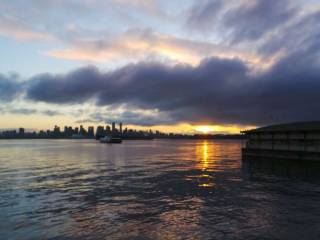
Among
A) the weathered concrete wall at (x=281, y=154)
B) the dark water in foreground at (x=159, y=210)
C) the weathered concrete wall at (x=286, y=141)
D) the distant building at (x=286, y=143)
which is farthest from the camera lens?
the weathered concrete wall at (x=286, y=141)

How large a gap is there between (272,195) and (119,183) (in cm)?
1673

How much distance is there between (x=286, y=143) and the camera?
7094 cm

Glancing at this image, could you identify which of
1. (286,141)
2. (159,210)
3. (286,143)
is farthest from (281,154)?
(159,210)

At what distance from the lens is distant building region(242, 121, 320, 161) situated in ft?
209

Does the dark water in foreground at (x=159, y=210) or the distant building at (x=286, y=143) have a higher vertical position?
the distant building at (x=286, y=143)

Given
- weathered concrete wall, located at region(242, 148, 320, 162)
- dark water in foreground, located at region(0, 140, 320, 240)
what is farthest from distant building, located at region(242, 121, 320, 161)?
dark water in foreground, located at region(0, 140, 320, 240)

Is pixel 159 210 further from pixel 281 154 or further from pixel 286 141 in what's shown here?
pixel 286 141

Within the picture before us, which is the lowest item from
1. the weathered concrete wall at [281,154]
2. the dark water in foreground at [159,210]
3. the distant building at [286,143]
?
the dark water in foreground at [159,210]

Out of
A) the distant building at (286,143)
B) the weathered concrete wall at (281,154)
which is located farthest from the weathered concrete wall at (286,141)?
the weathered concrete wall at (281,154)

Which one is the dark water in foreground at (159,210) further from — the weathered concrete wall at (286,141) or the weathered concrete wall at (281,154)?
the weathered concrete wall at (286,141)

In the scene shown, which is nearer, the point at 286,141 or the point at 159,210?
the point at 159,210

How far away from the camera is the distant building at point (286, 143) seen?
209 ft

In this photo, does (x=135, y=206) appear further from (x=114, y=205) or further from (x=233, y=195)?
(x=233, y=195)

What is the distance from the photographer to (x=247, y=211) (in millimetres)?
22688
